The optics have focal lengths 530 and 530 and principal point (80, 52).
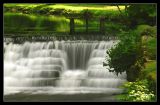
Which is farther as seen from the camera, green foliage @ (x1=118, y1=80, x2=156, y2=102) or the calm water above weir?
the calm water above weir

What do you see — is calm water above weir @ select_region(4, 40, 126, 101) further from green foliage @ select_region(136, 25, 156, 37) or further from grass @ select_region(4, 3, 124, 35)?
green foliage @ select_region(136, 25, 156, 37)

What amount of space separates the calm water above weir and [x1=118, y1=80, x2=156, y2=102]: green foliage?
162 cm

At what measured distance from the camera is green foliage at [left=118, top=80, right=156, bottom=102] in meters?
11.5

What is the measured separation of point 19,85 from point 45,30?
372 centimetres

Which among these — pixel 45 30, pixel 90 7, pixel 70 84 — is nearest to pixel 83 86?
pixel 70 84

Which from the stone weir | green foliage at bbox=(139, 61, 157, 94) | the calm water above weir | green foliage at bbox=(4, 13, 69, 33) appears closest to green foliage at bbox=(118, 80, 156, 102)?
green foliage at bbox=(139, 61, 157, 94)

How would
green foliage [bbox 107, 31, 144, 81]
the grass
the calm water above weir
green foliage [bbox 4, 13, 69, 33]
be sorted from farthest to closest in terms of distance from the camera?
green foliage [bbox 4, 13, 69, 33] → the grass → the calm water above weir → green foliage [bbox 107, 31, 144, 81]

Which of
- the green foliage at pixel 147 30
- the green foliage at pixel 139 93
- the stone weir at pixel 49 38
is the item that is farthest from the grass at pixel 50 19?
the green foliage at pixel 139 93

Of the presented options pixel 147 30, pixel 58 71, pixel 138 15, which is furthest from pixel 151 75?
pixel 58 71

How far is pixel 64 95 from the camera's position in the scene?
1412 cm

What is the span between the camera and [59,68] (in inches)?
653

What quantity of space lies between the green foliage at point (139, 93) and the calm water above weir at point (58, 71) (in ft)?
5.30

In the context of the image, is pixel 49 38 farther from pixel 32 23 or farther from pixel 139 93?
pixel 139 93

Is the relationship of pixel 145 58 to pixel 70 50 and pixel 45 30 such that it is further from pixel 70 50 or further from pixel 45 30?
pixel 45 30
